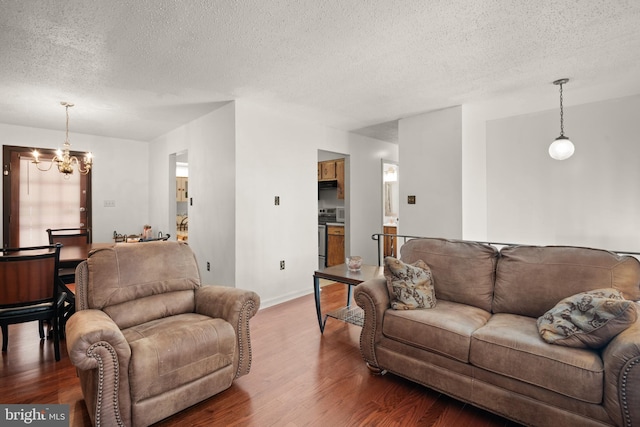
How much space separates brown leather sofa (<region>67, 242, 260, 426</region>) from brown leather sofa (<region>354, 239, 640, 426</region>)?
104 cm

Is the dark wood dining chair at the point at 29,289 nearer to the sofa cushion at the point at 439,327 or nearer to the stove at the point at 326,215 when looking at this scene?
the sofa cushion at the point at 439,327

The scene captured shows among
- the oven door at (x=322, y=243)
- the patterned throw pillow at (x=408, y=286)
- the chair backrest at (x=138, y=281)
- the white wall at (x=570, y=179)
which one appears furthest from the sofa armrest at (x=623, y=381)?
the oven door at (x=322, y=243)

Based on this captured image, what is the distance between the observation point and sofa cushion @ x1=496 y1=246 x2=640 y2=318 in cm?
199

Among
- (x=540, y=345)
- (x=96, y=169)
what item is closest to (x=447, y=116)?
(x=540, y=345)

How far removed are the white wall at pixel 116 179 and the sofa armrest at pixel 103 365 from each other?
15.8 ft

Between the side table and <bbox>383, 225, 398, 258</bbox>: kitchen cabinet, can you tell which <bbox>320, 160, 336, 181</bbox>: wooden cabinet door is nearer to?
<bbox>383, 225, 398, 258</bbox>: kitchen cabinet

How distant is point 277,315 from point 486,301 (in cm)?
226

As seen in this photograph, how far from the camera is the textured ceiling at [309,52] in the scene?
204 cm

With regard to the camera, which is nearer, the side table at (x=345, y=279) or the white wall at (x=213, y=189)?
the side table at (x=345, y=279)

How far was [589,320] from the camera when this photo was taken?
1680 millimetres

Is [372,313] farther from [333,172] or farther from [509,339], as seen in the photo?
[333,172]

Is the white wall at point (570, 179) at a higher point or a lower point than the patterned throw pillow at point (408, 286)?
higher

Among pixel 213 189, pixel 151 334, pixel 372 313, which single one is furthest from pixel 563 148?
pixel 151 334

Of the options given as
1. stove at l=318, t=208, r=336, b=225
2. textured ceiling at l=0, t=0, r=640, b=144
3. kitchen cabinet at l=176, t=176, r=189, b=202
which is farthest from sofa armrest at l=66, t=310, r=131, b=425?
kitchen cabinet at l=176, t=176, r=189, b=202
